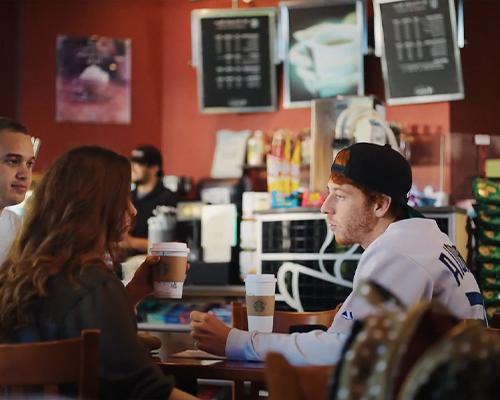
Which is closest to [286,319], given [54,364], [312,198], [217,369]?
[217,369]

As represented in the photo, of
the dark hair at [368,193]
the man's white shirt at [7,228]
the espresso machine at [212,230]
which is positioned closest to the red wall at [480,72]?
the espresso machine at [212,230]

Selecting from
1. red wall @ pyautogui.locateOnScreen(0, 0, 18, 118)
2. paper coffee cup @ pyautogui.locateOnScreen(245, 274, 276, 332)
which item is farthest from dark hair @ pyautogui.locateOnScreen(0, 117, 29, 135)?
red wall @ pyautogui.locateOnScreen(0, 0, 18, 118)

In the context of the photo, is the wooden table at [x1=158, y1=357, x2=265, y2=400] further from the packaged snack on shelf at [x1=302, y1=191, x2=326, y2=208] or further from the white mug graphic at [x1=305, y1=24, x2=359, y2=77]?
the white mug graphic at [x1=305, y1=24, x2=359, y2=77]

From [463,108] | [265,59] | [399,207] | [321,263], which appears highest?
[265,59]

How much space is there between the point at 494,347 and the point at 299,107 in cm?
Answer: 560

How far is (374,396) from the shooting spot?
1.11 m

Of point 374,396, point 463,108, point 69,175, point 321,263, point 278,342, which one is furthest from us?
point 463,108

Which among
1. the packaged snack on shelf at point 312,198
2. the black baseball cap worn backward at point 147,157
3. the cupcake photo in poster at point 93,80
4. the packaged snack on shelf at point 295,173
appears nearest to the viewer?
the packaged snack on shelf at point 312,198

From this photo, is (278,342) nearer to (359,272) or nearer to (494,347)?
(359,272)

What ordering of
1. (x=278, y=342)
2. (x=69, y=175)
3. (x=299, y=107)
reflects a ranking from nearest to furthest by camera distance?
(x=69, y=175)
(x=278, y=342)
(x=299, y=107)

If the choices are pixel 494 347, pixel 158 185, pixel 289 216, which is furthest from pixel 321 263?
pixel 494 347

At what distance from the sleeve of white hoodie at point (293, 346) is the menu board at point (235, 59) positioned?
15.1ft

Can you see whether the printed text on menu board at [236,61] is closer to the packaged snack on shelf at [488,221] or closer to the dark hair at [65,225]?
the packaged snack on shelf at [488,221]

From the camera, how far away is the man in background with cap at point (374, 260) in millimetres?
2205
